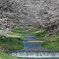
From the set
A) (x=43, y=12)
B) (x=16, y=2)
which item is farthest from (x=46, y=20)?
(x=16, y=2)

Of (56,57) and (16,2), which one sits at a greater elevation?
(16,2)

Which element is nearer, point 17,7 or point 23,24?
point 17,7

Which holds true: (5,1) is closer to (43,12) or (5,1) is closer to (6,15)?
(6,15)

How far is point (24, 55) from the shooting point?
2145 centimetres

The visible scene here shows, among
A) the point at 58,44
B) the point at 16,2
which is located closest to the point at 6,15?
the point at 16,2

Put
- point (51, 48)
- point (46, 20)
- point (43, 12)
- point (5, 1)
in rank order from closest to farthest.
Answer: point (5, 1)
point (51, 48)
point (46, 20)
point (43, 12)

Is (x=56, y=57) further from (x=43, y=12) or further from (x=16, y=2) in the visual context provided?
(x=43, y=12)

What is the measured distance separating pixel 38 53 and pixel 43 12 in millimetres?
21942

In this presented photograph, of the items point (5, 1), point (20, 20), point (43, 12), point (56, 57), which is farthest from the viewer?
point (43, 12)

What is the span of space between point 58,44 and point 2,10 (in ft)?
32.2

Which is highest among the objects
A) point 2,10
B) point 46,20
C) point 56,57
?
point 2,10

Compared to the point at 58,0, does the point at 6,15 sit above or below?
below

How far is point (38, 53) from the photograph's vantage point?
21.7 m

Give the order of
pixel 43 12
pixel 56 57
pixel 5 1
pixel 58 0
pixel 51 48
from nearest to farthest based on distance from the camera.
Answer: pixel 56 57
pixel 5 1
pixel 51 48
pixel 58 0
pixel 43 12
